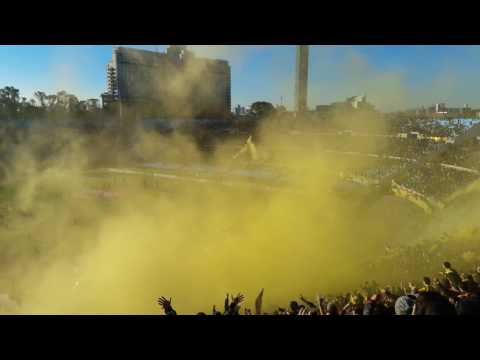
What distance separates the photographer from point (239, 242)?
32.0 ft

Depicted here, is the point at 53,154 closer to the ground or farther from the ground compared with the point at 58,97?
closer to the ground

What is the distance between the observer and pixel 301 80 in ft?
113

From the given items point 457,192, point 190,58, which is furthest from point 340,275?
point 190,58

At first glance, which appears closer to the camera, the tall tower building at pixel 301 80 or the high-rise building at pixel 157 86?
the tall tower building at pixel 301 80

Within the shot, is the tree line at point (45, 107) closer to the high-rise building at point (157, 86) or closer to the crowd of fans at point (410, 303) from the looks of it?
the high-rise building at point (157, 86)

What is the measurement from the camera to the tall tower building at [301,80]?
34.4m

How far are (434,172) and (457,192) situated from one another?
10.1ft

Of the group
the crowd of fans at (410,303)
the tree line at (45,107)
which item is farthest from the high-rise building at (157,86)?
the crowd of fans at (410,303)

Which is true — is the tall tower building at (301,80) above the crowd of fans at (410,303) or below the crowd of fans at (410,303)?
above

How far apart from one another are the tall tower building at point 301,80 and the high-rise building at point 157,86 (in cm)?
855

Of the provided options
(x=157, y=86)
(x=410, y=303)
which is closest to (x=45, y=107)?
(x=157, y=86)

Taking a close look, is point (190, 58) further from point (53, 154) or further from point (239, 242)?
point (239, 242)
